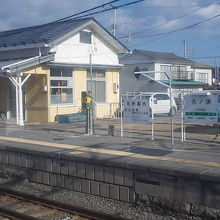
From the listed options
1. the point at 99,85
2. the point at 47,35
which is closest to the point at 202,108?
the point at 47,35

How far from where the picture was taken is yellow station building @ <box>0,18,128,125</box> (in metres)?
21.0

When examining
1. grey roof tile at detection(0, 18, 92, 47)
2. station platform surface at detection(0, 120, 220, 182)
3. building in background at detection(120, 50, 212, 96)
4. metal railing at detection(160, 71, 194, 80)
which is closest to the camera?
station platform surface at detection(0, 120, 220, 182)

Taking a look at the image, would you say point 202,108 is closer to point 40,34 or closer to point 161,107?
point 161,107

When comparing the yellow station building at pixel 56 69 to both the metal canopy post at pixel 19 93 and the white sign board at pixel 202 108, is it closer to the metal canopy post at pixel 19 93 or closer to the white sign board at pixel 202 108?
the metal canopy post at pixel 19 93

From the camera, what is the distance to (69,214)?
9195 millimetres

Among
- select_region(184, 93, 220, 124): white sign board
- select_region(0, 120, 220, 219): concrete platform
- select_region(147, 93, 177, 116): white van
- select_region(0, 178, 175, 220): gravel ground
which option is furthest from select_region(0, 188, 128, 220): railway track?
select_region(184, 93, 220, 124): white sign board

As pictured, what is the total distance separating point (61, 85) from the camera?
2255cm

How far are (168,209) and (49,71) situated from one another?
45.9 ft

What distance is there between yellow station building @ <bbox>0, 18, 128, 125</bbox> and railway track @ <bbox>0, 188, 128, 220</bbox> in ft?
32.8

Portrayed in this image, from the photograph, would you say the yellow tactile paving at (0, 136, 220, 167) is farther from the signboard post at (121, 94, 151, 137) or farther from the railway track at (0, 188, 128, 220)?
the signboard post at (121, 94, 151, 137)

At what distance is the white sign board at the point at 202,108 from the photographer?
1255 centimetres

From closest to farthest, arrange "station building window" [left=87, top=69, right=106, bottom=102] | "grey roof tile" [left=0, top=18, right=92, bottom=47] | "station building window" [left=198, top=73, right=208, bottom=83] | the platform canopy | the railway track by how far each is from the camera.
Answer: the railway track < the platform canopy < "grey roof tile" [left=0, top=18, right=92, bottom=47] < "station building window" [left=87, top=69, right=106, bottom=102] < "station building window" [left=198, top=73, right=208, bottom=83]

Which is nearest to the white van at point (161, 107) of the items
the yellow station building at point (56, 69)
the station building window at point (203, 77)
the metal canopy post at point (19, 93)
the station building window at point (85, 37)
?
the yellow station building at point (56, 69)

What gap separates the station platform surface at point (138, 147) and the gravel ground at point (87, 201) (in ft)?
3.12
